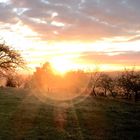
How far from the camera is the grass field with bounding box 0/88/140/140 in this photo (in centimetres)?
2832

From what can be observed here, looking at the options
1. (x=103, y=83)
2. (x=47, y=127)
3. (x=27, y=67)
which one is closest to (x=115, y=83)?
(x=103, y=83)

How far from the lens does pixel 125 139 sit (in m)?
28.1

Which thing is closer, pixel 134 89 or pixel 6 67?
pixel 6 67

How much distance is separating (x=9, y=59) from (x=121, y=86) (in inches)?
1392

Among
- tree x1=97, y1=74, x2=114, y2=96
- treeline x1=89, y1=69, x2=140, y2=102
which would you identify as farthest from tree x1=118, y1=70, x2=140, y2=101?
tree x1=97, y1=74, x2=114, y2=96

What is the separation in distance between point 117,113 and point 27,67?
580 inches

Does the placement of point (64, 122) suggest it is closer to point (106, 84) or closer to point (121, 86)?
point (121, 86)

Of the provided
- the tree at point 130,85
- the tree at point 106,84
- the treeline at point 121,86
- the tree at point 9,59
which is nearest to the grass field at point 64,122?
the tree at point 9,59

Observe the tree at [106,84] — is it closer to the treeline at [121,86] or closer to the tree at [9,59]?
the treeline at [121,86]

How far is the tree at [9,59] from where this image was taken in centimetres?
4522

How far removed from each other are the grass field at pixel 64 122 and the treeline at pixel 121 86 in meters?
22.7

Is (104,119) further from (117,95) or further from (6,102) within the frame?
(117,95)

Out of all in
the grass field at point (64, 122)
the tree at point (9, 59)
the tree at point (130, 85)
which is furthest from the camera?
the tree at point (130, 85)

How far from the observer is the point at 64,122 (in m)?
33.6
